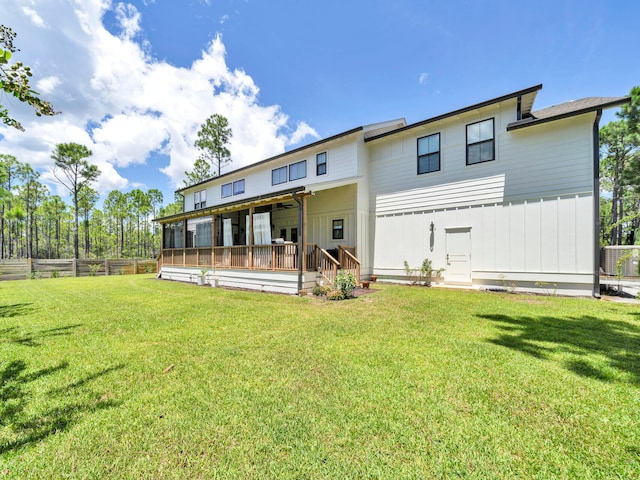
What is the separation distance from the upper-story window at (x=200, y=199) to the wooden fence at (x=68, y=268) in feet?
22.9

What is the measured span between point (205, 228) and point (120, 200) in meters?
29.9

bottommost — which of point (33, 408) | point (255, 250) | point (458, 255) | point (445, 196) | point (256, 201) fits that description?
point (33, 408)

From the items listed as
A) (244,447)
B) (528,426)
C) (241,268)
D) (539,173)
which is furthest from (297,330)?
(539,173)

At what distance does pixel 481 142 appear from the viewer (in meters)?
9.66

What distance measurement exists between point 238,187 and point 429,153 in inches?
468

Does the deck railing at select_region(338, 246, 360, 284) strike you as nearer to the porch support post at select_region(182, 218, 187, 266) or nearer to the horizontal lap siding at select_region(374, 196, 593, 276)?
the horizontal lap siding at select_region(374, 196, 593, 276)

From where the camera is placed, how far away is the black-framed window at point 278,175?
14584mm

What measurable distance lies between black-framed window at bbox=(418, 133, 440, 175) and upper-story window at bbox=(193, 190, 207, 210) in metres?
15.5

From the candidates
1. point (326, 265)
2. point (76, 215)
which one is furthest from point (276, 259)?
point (76, 215)

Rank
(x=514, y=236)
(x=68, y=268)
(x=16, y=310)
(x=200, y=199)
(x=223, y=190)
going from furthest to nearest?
1. (x=200, y=199)
2. (x=68, y=268)
3. (x=223, y=190)
4. (x=514, y=236)
5. (x=16, y=310)

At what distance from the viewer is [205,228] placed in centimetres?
1386

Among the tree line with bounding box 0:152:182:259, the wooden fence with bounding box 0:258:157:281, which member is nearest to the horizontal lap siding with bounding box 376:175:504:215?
the wooden fence with bounding box 0:258:157:281

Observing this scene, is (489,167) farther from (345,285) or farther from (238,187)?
(238,187)

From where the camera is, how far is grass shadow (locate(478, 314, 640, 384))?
3.28 m
